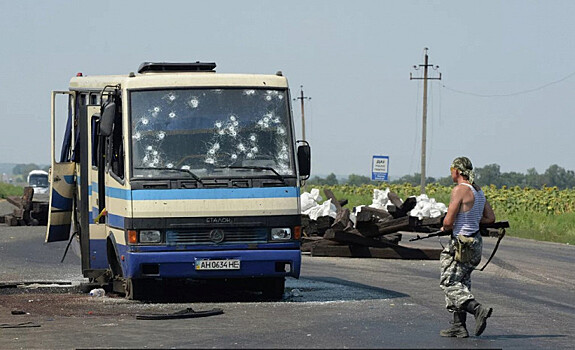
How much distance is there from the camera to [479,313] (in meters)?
11.6

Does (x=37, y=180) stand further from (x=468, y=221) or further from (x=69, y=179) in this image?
(x=468, y=221)

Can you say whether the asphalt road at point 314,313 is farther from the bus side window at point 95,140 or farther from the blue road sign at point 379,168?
the blue road sign at point 379,168

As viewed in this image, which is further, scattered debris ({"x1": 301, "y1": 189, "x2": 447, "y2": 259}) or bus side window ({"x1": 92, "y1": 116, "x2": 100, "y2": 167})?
scattered debris ({"x1": 301, "y1": 189, "x2": 447, "y2": 259})

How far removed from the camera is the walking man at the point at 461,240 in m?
11.9

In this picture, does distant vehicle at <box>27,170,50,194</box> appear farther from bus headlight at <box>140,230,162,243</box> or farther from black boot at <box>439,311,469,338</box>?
black boot at <box>439,311,469,338</box>

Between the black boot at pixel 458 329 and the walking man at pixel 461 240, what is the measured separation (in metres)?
0.01

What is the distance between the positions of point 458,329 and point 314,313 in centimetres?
251

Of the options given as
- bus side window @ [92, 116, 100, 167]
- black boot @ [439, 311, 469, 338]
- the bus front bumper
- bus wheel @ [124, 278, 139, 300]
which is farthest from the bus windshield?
black boot @ [439, 311, 469, 338]

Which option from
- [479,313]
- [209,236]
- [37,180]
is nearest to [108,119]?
[209,236]

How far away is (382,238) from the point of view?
84.8 ft

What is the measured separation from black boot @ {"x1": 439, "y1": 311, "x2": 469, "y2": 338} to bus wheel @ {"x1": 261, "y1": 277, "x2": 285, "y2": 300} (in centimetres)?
416

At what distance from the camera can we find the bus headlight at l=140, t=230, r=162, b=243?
14422 millimetres

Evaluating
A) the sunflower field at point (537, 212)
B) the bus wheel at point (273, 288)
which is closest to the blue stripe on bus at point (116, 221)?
the bus wheel at point (273, 288)

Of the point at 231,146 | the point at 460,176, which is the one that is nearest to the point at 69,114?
the point at 231,146
